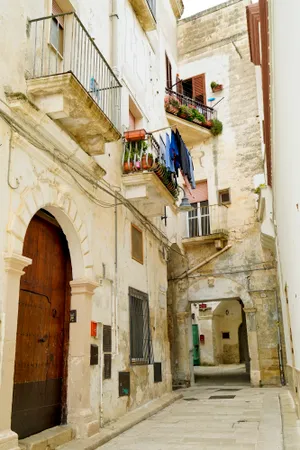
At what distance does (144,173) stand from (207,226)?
22.3ft

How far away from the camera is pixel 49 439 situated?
5672 millimetres

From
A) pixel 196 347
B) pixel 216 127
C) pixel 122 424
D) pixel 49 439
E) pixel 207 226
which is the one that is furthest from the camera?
pixel 196 347

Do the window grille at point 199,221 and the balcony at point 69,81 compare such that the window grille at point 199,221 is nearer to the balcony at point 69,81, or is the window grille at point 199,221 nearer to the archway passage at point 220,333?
the archway passage at point 220,333

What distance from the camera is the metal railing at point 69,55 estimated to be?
247 inches

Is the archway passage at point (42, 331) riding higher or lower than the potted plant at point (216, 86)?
lower

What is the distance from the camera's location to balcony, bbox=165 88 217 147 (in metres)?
15.0

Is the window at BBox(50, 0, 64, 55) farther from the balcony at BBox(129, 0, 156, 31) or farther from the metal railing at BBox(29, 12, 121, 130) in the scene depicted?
the balcony at BBox(129, 0, 156, 31)

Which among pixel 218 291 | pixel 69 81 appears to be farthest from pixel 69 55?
pixel 218 291

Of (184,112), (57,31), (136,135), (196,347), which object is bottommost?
(196,347)

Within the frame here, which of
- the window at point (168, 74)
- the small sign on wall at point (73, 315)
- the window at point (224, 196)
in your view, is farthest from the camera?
the window at point (168, 74)

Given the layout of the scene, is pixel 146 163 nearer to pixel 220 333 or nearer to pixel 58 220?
pixel 58 220

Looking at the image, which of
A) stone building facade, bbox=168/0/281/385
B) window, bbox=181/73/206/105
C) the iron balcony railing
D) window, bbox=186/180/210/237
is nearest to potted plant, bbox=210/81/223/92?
stone building facade, bbox=168/0/281/385

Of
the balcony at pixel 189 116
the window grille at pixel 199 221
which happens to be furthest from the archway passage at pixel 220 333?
the balcony at pixel 189 116

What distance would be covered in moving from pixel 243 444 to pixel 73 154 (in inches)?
195
